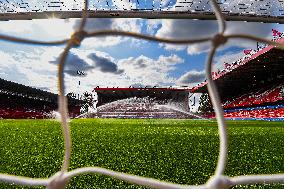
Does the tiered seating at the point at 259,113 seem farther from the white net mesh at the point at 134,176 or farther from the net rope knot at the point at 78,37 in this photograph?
the net rope knot at the point at 78,37

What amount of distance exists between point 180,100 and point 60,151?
27.6 metres

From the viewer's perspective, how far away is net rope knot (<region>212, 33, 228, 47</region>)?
32.6 inches

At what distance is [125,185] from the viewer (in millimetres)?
1387

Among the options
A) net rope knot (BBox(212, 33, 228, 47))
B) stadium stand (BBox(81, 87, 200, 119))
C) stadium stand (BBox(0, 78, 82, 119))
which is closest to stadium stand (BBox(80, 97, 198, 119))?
stadium stand (BBox(81, 87, 200, 119))

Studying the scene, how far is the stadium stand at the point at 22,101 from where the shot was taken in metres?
25.1

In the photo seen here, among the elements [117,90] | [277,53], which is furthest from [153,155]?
[117,90]

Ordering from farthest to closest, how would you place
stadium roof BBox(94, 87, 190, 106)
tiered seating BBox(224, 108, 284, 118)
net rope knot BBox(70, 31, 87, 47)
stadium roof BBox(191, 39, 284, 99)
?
stadium roof BBox(94, 87, 190, 106) → tiered seating BBox(224, 108, 284, 118) → stadium roof BBox(191, 39, 284, 99) → net rope knot BBox(70, 31, 87, 47)

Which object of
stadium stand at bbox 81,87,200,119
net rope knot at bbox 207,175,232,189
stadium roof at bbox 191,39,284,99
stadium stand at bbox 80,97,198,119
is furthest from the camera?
stadium stand at bbox 81,87,200,119

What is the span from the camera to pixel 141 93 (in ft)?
95.8

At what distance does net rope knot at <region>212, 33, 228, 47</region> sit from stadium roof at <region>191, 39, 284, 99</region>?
1296 centimetres

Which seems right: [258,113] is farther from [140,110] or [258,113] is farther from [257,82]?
[140,110]

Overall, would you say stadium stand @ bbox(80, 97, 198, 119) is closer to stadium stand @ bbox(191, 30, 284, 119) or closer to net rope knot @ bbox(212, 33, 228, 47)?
stadium stand @ bbox(191, 30, 284, 119)

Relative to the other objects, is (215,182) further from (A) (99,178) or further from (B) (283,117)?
(B) (283,117)

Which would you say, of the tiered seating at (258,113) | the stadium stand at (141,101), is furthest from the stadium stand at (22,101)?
the tiered seating at (258,113)
